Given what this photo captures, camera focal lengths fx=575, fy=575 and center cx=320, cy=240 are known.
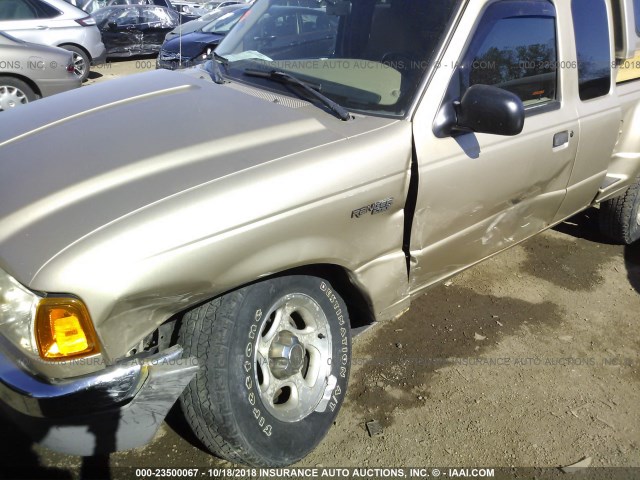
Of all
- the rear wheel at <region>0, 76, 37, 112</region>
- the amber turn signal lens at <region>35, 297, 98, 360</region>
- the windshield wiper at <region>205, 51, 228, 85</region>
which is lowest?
the rear wheel at <region>0, 76, 37, 112</region>

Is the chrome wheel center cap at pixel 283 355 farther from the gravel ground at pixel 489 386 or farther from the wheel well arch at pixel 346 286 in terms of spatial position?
the gravel ground at pixel 489 386

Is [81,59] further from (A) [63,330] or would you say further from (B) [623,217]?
(A) [63,330]

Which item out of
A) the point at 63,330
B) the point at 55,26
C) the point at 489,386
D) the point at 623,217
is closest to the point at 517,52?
the point at 489,386

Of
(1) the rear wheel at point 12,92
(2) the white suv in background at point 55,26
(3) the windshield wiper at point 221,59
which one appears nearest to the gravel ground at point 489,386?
(3) the windshield wiper at point 221,59

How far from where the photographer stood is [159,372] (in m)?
1.97

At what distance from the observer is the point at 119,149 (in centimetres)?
224

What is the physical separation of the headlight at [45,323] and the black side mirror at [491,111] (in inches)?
67.0

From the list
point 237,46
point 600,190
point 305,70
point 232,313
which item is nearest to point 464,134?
point 305,70

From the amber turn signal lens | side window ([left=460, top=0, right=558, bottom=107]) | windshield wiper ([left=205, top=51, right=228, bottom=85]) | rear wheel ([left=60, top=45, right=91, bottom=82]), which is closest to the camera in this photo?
the amber turn signal lens

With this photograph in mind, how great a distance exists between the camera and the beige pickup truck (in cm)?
185

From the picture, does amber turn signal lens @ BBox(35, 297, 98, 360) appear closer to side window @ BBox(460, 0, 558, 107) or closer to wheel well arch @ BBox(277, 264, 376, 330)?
wheel well arch @ BBox(277, 264, 376, 330)

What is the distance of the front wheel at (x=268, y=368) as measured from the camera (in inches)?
83.7

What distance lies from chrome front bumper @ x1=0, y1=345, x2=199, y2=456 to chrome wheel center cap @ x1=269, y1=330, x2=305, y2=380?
0.45 metres

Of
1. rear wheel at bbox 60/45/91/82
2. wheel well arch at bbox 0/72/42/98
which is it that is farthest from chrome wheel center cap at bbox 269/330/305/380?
rear wheel at bbox 60/45/91/82
